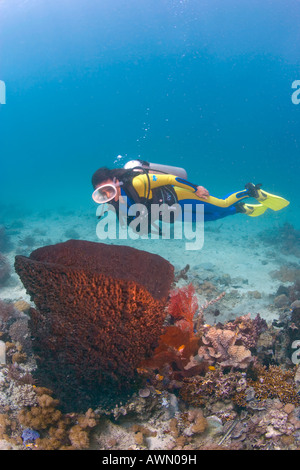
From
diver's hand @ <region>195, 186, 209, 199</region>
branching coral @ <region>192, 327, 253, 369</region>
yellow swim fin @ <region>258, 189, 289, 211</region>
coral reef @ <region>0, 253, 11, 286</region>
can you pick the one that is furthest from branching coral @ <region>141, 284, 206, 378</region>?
coral reef @ <region>0, 253, 11, 286</region>

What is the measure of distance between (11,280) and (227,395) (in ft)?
29.0

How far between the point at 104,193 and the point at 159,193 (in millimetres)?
1729

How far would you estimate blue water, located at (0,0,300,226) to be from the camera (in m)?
60.6

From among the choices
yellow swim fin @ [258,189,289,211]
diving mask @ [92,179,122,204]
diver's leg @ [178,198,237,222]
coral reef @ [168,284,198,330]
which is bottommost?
coral reef @ [168,284,198,330]

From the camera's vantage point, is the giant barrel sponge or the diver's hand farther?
the diver's hand

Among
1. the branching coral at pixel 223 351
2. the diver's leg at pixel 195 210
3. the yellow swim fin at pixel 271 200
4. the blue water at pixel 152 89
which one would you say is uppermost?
the blue water at pixel 152 89

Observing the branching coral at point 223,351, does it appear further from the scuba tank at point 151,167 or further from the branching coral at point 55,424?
the scuba tank at point 151,167

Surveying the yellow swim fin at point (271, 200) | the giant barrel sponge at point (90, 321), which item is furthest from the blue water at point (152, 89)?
the giant barrel sponge at point (90, 321)

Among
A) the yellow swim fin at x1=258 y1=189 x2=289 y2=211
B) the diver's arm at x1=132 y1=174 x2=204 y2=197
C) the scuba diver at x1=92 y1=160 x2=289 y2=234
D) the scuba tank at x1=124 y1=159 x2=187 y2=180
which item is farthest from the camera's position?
the yellow swim fin at x1=258 y1=189 x2=289 y2=211

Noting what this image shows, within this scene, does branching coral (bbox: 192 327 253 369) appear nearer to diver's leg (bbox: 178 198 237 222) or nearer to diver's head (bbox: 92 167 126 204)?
diver's head (bbox: 92 167 126 204)

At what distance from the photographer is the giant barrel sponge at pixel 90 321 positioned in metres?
2.67

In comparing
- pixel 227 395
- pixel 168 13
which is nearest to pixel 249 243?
pixel 227 395

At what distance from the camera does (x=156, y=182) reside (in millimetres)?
5906

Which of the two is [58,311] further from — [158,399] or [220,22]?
[220,22]
